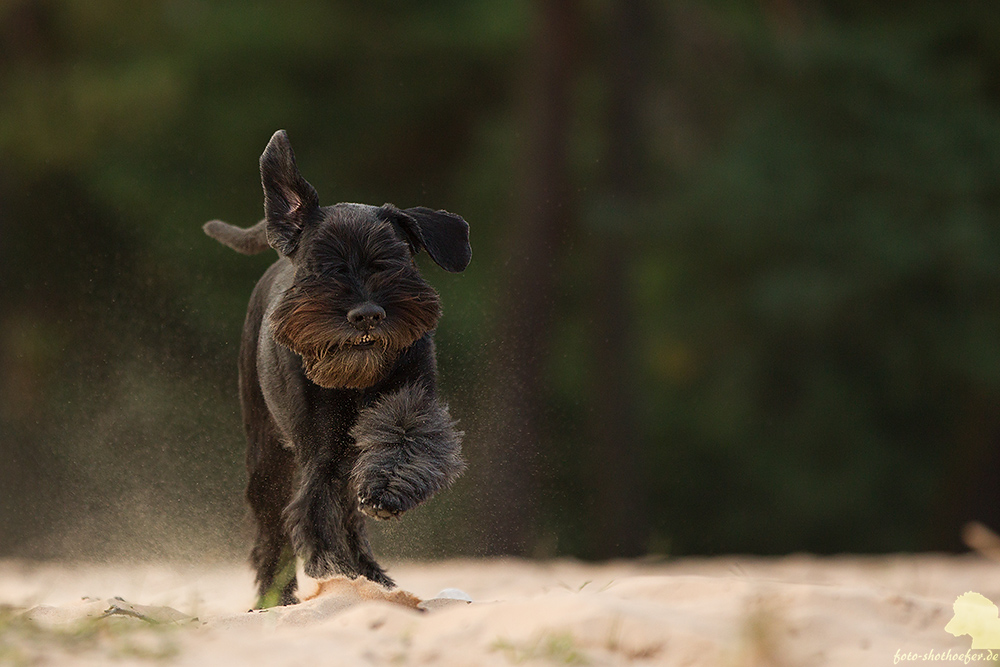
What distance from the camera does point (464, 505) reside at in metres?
8.04

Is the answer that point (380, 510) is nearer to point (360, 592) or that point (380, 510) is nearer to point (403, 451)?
point (403, 451)

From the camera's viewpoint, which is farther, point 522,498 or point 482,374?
point 522,498

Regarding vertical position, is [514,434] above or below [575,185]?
below

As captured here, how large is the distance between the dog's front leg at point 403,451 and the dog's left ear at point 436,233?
553 mm

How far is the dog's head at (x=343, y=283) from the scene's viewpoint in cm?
470

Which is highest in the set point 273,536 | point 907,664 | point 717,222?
point 717,222

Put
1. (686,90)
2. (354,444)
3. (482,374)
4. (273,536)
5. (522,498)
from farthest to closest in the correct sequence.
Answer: (686,90) < (522,498) < (482,374) < (273,536) < (354,444)

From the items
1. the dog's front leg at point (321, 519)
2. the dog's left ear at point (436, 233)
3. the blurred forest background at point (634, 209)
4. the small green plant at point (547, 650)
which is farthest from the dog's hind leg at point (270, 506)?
the blurred forest background at point (634, 209)

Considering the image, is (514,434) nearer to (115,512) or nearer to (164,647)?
(115,512)

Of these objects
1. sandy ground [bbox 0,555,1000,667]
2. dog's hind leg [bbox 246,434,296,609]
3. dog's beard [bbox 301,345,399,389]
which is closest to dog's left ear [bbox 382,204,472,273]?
dog's beard [bbox 301,345,399,389]

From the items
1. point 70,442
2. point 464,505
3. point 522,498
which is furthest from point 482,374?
point 522,498

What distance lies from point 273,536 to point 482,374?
2.02m

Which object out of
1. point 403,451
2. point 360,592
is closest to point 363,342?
point 403,451

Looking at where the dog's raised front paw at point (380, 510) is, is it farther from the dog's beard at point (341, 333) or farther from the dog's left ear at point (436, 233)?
the dog's left ear at point (436, 233)
